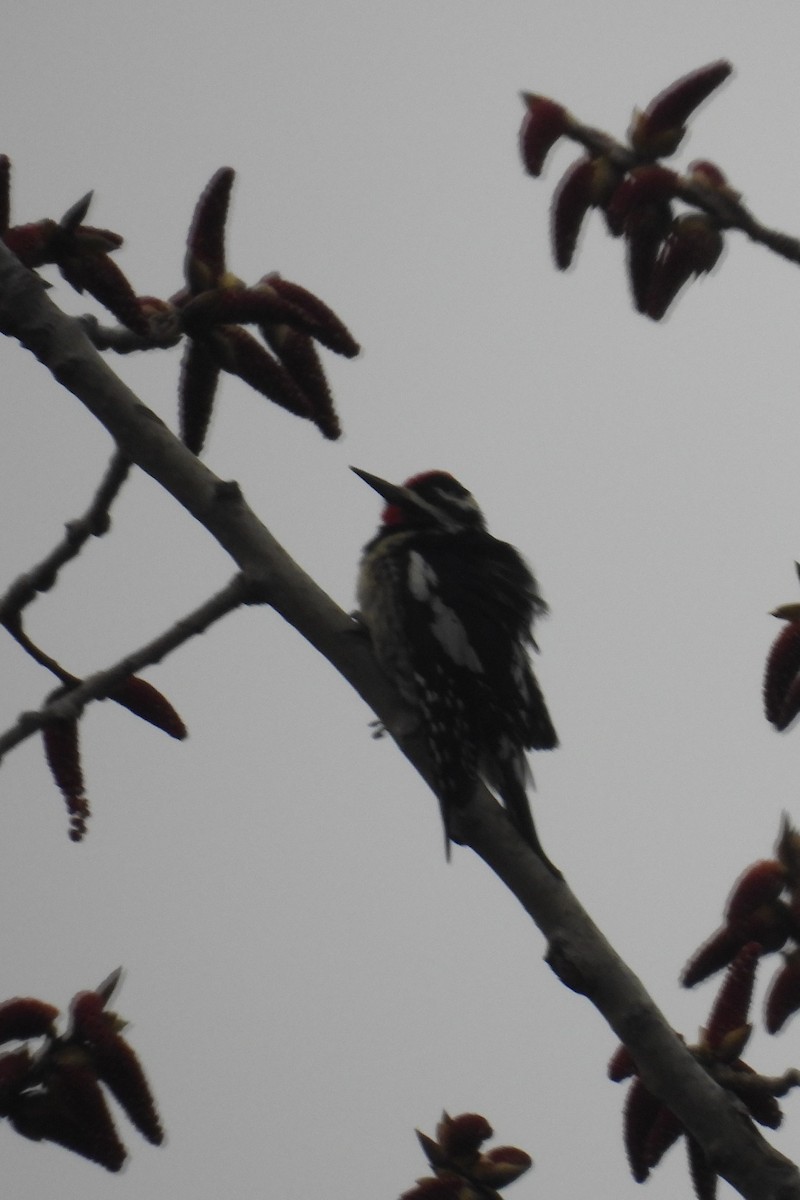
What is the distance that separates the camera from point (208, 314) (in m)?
2.15

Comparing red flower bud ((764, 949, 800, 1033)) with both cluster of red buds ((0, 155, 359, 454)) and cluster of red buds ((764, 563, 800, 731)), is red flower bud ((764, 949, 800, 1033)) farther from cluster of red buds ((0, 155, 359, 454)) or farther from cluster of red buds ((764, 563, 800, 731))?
cluster of red buds ((0, 155, 359, 454))

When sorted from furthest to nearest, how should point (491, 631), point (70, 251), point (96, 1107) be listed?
point (491, 631), point (70, 251), point (96, 1107)

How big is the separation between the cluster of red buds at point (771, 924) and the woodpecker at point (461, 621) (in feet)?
3.64

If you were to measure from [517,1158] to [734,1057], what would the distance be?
354 mm

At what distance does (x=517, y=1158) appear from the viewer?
6.88 feet

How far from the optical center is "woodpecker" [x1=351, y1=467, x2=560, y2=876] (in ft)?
11.9

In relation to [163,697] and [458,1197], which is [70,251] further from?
[458,1197]

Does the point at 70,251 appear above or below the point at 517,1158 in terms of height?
above

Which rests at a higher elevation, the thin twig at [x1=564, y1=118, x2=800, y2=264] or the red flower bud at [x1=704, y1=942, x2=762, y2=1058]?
the thin twig at [x1=564, y1=118, x2=800, y2=264]

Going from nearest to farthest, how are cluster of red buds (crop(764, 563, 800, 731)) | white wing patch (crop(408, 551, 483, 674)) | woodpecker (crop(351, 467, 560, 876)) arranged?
cluster of red buds (crop(764, 563, 800, 731)) < woodpecker (crop(351, 467, 560, 876)) < white wing patch (crop(408, 551, 483, 674))

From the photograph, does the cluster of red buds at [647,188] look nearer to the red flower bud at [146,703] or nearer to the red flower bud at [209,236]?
the red flower bud at [209,236]

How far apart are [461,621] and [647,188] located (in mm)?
2136

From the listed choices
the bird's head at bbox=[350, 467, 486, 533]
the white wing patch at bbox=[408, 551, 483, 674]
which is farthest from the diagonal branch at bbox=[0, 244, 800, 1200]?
the bird's head at bbox=[350, 467, 486, 533]

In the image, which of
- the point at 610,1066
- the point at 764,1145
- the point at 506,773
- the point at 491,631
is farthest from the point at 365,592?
A: the point at 764,1145
